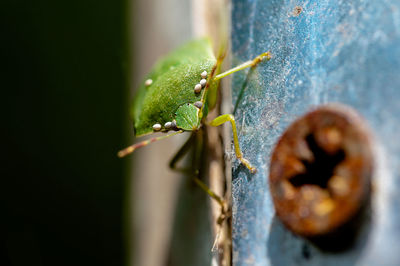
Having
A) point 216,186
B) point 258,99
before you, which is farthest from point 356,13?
point 216,186

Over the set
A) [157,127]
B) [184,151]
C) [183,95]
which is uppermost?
[183,95]

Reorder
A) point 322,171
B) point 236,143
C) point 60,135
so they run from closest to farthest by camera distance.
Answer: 1. point 322,171
2. point 236,143
3. point 60,135

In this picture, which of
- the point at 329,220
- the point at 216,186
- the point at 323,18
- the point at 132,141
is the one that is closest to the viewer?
the point at 329,220

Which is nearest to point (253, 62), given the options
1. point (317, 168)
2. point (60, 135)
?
point (317, 168)

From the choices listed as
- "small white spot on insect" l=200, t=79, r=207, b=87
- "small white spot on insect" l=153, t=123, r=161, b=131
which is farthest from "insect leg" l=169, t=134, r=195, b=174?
"small white spot on insect" l=200, t=79, r=207, b=87

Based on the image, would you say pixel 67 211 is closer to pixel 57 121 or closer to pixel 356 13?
pixel 57 121

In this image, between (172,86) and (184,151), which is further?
(184,151)

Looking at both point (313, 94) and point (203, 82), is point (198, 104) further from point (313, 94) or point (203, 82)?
point (313, 94)
